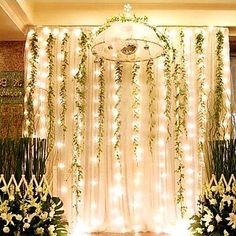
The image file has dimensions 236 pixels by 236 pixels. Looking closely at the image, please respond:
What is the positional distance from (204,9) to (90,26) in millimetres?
1441

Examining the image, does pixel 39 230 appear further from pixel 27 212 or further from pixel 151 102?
pixel 151 102

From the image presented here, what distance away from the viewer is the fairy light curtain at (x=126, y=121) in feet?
15.2

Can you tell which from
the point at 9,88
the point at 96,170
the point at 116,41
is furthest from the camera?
the point at 9,88

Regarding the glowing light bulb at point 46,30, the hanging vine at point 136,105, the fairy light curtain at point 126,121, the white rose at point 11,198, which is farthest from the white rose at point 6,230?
the glowing light bulb at point 46,30

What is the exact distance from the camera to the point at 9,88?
5008 millimetres

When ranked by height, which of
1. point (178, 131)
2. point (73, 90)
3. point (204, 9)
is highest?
point (204, 9)

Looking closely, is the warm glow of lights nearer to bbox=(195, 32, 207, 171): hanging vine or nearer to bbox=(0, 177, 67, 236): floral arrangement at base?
bbox=(195, 32, 207, 171): hanging vine

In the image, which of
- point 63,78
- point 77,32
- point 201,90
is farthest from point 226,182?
point 77,32

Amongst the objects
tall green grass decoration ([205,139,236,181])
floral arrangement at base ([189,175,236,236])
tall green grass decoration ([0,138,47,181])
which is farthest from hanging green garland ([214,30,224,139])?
tall green grass decoration ([0,138,47,181])

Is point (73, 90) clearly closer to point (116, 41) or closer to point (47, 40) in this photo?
point (47, 40)

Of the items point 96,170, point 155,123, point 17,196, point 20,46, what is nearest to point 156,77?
point 155,123

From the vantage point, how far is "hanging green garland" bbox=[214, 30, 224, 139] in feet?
15.3

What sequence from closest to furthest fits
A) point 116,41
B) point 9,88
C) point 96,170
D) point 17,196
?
point 17,196, point 116,41, point 96,170, point 9,88

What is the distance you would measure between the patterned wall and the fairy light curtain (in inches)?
10.5
